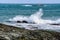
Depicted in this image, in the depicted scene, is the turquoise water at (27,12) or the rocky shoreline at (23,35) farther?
the turquoise water at (27,12)

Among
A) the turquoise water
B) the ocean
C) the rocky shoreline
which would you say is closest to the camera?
the rocky shoreline

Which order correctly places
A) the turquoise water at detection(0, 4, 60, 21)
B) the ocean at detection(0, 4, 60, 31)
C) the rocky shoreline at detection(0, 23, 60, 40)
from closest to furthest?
the rocky shoreline at detection(0, 23, 60, 40)
the ocean at detection(0, 4, 60, 31)
the turquoise water at detection(0, 4, 60, 21)

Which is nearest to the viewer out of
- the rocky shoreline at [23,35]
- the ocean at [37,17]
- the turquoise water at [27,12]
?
the rocky shoreline at [23,35]

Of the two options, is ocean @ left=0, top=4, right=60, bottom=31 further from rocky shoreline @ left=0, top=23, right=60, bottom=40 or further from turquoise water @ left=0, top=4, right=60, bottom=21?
rocky shoreline @ left=0, top=23, right=60, bottom=40

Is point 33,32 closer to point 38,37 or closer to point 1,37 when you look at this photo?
point 38,37

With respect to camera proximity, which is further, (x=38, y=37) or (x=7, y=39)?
(x=38, y=37)

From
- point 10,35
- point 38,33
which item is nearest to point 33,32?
point 38,33

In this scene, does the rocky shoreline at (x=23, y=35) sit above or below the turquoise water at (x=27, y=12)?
below

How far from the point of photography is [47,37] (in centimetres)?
912

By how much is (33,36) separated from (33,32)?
315 mm

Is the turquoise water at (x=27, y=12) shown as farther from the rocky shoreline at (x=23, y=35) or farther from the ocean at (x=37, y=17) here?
the rocky shoreline at (x=23, y=35)

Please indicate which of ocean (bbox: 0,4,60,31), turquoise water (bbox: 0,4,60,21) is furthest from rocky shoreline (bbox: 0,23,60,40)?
turquoise water (bbox: 0,4,60,21)

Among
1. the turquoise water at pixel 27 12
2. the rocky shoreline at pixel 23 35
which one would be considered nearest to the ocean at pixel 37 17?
the turquoise water at pixel 27 12

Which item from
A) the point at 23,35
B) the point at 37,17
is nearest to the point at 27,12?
the point at 37,17
